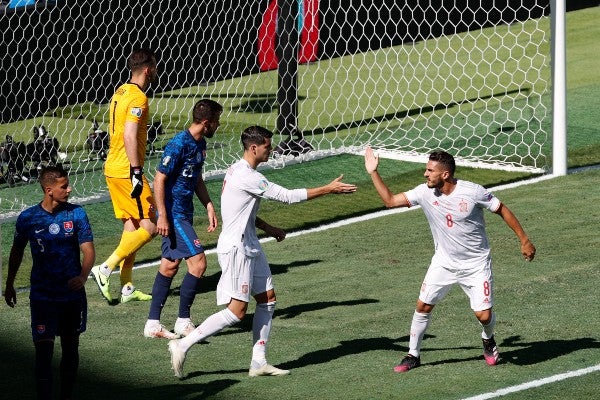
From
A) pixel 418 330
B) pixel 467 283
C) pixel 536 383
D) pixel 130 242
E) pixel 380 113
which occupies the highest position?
pixel 380 113

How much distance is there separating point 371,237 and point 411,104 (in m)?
7.12

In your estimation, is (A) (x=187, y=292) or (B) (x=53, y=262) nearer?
(B) (x=53, y=262)

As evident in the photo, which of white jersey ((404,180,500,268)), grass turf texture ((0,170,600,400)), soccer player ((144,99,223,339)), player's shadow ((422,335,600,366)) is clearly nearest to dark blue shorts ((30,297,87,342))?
grass turf texture ((0,170,600,400))

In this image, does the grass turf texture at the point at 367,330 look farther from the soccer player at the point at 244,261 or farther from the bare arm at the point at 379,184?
the bare arm at the point at 379,184

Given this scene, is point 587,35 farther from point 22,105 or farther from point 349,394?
point 349,394

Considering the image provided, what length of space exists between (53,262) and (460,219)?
9.24 feet

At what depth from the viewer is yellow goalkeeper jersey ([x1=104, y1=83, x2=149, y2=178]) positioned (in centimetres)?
1141

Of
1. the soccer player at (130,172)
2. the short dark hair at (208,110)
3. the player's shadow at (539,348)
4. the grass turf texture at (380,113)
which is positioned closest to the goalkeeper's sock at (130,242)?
the soccer player at (130,172)

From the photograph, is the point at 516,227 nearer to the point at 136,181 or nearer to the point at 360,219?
the point at 136,181

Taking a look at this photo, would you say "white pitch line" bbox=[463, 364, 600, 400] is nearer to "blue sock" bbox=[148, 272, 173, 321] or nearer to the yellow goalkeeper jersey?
"blue sock" bbox=[148, 272, 173, 321]

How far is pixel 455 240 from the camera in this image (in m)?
9.35

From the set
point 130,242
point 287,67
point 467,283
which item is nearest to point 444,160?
point 467,283

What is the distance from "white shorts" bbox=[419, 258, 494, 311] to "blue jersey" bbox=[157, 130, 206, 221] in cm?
227

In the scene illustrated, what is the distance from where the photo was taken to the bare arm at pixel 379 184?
912cm
